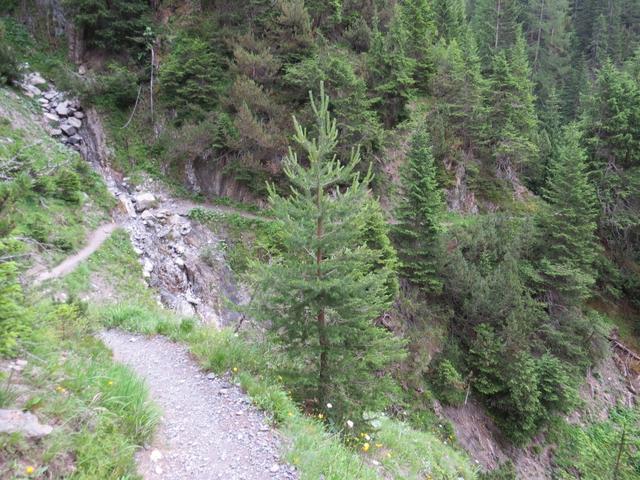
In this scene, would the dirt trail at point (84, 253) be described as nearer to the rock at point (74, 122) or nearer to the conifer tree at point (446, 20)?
the rock at point (74, 122)

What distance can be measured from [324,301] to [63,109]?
72.9 ft

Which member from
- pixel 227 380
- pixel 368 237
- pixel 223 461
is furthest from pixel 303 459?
pixel 368 237

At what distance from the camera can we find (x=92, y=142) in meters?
21.0

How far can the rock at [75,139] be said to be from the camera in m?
20.0

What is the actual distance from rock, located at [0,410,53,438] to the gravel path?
1.07 metres

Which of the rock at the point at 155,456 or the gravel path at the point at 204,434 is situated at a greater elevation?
the rock at the point at 155,456

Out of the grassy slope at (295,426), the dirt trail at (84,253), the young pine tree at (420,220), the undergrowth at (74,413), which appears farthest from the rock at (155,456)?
the young pine tree at (420,220)

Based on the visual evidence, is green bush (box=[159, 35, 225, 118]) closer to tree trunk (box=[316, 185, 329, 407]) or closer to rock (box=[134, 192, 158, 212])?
rock (box=[134, 192, 158, 212])

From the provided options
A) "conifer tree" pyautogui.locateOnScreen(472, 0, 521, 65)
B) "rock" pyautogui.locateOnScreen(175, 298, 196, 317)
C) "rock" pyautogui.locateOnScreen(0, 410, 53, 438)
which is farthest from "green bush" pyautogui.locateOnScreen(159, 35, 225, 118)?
"conifer tree" pyautogui.locateOnScreen(472, 0, 521, 65)

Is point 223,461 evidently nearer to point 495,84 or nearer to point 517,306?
point 517,306

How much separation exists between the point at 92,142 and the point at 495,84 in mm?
26102

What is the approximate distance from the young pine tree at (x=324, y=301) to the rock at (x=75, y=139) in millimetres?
19092

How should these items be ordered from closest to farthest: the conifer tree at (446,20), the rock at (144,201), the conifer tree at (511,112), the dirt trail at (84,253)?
the dirt trail at (84,253) → the rock at (144,201) → the conifer tree at (511,112) → the conifer tree at (446,20)

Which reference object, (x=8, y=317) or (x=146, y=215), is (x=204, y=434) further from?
(x=146, y=215)
